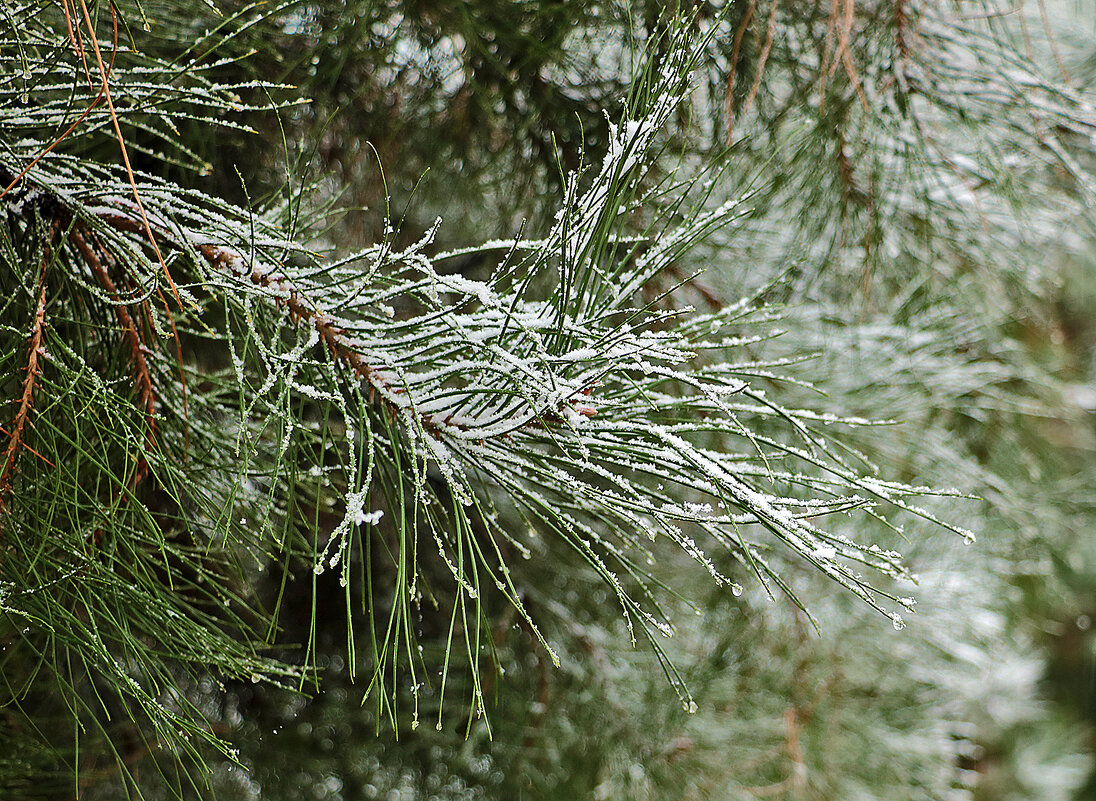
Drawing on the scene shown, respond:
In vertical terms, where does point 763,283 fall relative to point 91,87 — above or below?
below

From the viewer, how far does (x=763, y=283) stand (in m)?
0.99

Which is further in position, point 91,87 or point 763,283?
point 763,283

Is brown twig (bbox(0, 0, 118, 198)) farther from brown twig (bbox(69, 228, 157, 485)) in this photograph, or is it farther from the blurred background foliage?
the blurred background foliage

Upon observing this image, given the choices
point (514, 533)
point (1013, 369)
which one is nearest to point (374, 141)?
point (514, 533)

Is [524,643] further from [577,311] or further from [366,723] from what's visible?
[577,311]

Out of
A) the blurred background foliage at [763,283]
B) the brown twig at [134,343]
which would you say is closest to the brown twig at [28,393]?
the brown twig at [134,343]

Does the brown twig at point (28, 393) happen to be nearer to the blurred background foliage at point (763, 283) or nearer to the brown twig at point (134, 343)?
the brown twig at point (134, 343)

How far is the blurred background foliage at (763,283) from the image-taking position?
70 centimetres

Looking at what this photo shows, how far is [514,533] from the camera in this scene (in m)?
1.13

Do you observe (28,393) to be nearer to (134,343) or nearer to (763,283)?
(134,343)

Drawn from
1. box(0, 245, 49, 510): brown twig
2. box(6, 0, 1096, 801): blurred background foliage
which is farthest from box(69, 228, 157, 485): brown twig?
box(6, 0, 1096, 801): blurred background foliage

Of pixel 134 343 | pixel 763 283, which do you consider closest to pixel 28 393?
pixel 134 343

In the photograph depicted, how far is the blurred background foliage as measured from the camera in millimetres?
702

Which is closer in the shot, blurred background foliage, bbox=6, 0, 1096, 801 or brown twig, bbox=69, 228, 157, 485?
brown twig, bbox=69, 228, 157, 485
